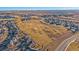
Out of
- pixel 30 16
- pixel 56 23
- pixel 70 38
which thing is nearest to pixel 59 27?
pixel 56 23

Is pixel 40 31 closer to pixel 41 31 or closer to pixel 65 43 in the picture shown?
pixel 41 31

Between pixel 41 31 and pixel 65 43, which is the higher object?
pixel 41 31

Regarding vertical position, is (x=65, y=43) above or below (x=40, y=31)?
below


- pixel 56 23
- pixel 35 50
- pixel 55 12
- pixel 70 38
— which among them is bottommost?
pixel 35 50

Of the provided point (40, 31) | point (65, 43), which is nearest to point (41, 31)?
point (40, 31)

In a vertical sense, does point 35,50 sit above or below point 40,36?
below

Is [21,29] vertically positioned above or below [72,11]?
below

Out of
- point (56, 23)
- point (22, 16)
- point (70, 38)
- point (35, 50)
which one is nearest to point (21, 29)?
point (22, 16)

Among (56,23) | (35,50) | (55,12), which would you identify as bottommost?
(35,50)
